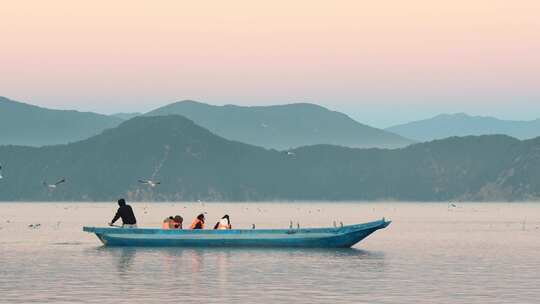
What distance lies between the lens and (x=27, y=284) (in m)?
54.3

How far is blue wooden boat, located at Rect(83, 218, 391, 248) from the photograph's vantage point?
82562mm

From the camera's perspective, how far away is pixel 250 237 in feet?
271

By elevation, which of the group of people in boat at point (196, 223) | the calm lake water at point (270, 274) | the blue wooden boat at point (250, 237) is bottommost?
the calm lake water at point (270, 274)

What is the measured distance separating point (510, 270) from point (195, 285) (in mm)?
19956

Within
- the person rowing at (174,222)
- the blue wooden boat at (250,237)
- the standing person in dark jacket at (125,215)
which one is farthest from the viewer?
the person rowing at (174,222)

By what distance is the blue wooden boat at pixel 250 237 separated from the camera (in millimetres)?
82562

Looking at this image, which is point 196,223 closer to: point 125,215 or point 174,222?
point 174,222

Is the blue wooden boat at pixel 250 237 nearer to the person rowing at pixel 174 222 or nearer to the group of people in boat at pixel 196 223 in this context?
the group of people in boat at pixel 196 223

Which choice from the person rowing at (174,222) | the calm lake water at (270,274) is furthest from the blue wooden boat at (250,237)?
the person rowing at (174,222)

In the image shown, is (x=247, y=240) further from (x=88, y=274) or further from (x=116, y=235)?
(x=88, y=274)

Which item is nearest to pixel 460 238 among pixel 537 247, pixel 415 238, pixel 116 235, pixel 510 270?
pixel 415 238

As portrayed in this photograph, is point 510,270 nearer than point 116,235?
Yes

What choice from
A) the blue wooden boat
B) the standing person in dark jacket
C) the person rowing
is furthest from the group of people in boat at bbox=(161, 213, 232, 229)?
the standing person in dark jacket

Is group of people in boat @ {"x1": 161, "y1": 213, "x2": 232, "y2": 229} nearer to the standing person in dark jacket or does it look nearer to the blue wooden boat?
the blue wooden boat
